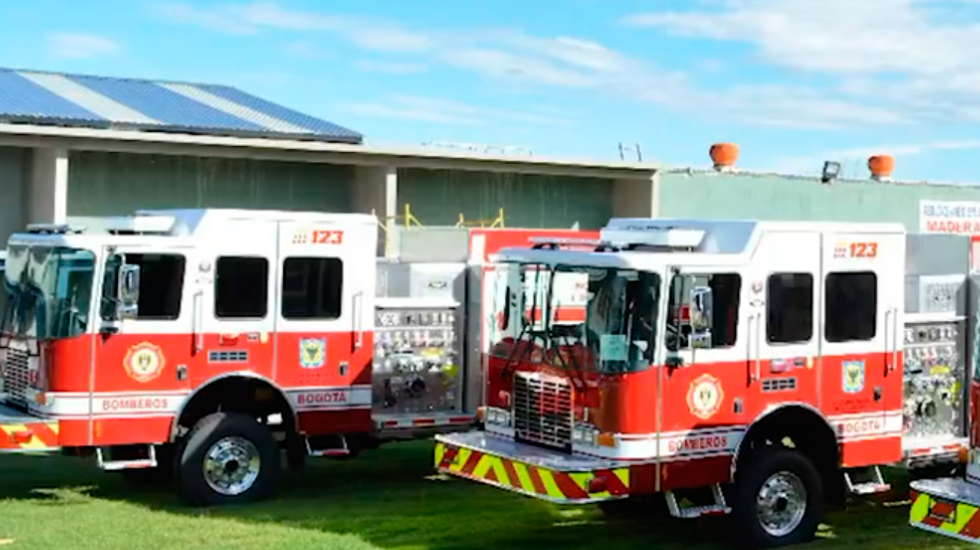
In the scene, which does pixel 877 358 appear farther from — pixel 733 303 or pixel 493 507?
pixel 493 507

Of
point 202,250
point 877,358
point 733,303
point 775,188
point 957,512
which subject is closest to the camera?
point 957,512

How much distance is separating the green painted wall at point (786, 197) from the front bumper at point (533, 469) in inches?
663

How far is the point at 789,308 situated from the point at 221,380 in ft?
16.2

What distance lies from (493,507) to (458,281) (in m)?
2.31

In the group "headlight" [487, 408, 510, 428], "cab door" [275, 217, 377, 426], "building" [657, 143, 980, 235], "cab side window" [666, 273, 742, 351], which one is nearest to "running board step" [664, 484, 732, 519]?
"cab side window" [666, 273, 742, 351]

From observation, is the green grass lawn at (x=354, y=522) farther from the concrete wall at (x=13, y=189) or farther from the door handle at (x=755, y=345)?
the concrete wall at (x=13, y=189)

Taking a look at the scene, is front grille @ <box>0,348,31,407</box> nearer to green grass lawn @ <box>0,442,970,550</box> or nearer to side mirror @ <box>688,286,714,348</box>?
green grass lawn @ <box>0,442,970,550</box>

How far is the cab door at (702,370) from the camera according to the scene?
986 centimetres

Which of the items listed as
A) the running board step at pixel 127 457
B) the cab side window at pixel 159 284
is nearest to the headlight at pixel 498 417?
the cab side window at pixel 159 284

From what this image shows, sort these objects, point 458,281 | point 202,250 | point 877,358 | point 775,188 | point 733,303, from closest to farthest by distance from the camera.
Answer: point 733,303 < point 877,358 < point 202,250 < point 458,281 < point 775,188

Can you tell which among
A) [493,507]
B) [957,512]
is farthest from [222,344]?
[957,512]

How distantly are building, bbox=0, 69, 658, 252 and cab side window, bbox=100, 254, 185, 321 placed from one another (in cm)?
867

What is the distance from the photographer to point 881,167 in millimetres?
31234

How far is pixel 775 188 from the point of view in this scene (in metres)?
28.5
